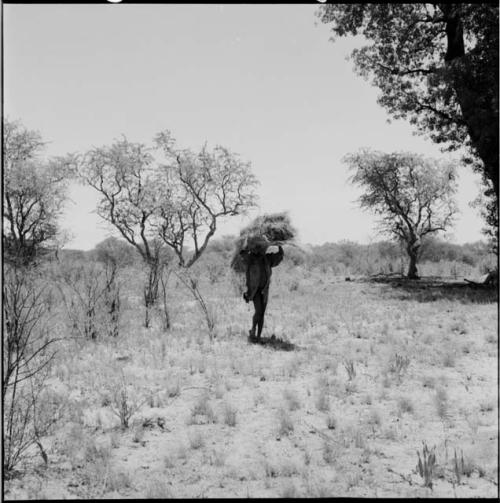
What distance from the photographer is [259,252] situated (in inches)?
352

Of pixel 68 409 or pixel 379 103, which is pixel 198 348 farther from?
pixel 379 103

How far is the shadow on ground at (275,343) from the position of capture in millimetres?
8891

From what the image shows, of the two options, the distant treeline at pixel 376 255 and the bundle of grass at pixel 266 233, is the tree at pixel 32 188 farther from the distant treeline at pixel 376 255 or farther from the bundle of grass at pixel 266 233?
the bundle of grass at pixel 266 233

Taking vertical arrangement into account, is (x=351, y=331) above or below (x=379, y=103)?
below

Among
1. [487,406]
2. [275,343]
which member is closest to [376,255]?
[275,343]

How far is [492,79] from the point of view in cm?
1295

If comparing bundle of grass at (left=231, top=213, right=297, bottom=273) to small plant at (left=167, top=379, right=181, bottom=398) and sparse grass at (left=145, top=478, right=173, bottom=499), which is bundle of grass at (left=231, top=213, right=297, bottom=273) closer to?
small plant at (left=167, top=379, right=181, bottom=398)

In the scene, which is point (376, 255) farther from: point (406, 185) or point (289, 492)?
point (289, 492)

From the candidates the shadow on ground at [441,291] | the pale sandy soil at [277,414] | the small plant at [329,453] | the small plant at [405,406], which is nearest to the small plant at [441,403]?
the pale sandy soil at [277,414]

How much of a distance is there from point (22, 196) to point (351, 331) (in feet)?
65.0

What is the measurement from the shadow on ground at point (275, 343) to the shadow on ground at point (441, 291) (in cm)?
666

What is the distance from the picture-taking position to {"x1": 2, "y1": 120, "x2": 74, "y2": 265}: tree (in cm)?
2378

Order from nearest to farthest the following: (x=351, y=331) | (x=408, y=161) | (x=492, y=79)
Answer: (x=351, y=331) < (x=492, y=79) < (x=408, y=161)

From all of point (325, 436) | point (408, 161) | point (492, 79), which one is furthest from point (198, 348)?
point (408, 161)
